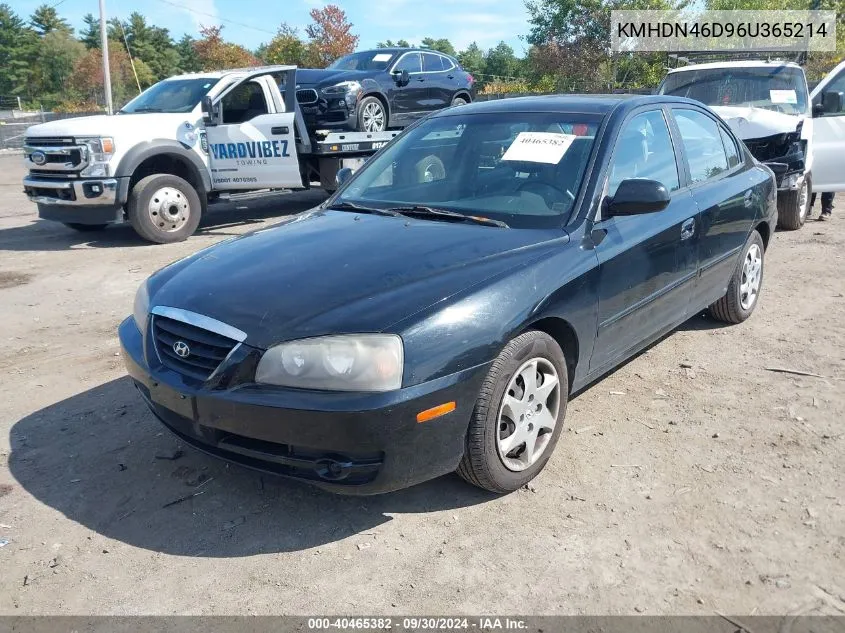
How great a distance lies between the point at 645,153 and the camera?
4102 mm

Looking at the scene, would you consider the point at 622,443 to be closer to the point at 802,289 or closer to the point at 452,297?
the point at 452,297

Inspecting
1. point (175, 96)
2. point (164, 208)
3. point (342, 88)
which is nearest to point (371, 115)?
point (342, 88)

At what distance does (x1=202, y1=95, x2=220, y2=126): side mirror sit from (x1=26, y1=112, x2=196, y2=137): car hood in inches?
6.3

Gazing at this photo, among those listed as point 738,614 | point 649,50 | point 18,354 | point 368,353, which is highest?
point 649,50

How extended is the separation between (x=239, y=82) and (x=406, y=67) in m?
3.90

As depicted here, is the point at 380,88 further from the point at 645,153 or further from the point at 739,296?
the point at 645,153

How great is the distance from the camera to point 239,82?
9.81 meters

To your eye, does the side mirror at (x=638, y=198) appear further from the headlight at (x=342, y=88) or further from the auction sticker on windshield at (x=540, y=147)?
the headlight at (x=342, y=88)

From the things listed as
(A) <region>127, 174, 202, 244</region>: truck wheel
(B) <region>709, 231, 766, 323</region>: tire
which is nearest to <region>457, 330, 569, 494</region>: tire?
(B) <region>709, 231, 766, 323</region>: tire

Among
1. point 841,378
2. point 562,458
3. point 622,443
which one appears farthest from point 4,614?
point 841,378

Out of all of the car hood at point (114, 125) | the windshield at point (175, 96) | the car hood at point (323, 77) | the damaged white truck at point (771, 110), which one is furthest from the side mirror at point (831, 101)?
the car hood at point (114, 125)

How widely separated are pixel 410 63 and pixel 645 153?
968cm

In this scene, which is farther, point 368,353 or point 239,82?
point 239,82

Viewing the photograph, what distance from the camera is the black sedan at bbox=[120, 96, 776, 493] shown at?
2701mm
